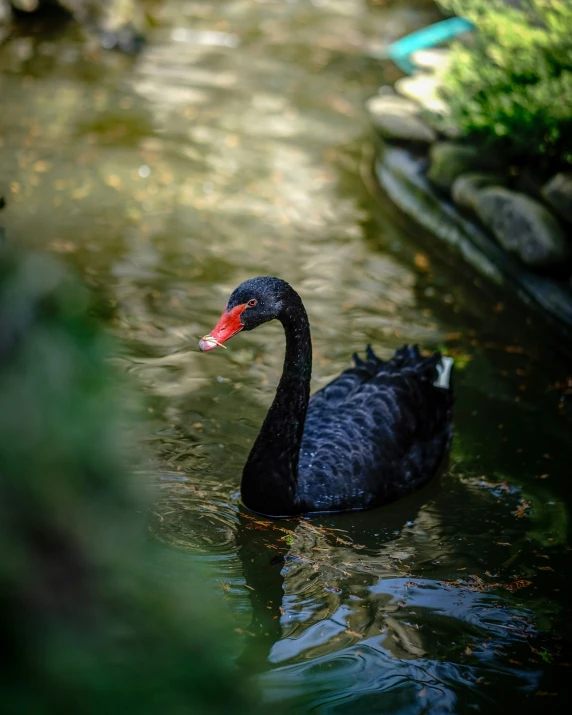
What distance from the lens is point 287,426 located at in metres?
3.78

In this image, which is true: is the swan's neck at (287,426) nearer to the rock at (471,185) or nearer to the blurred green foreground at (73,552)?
the blurred green foreground at (73,552)

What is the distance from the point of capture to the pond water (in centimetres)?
330

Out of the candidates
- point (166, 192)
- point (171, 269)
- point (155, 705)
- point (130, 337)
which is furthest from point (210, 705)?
point (166, 192)

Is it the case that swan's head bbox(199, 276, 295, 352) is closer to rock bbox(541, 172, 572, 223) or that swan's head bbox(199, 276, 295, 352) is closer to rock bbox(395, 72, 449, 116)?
rock bbox(541, 172, 572, 223)

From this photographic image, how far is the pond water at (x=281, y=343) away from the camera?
10.8ft

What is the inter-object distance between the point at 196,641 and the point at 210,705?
0.06 metres

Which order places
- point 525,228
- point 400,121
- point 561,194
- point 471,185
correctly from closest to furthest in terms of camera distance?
point 561,194
point 525,228
point 471,185
point 400,121

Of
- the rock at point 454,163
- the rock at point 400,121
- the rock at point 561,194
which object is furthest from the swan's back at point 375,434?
the rock at point 400,121

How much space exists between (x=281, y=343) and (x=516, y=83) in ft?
9.58

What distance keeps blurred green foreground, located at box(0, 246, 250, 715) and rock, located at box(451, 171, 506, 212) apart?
6.02m

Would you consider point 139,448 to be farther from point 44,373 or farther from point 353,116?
point 353,116

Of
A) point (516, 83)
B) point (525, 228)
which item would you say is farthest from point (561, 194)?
point (516, 83)

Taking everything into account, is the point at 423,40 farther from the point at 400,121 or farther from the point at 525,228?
the point at 525,228

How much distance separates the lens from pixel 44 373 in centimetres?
79
